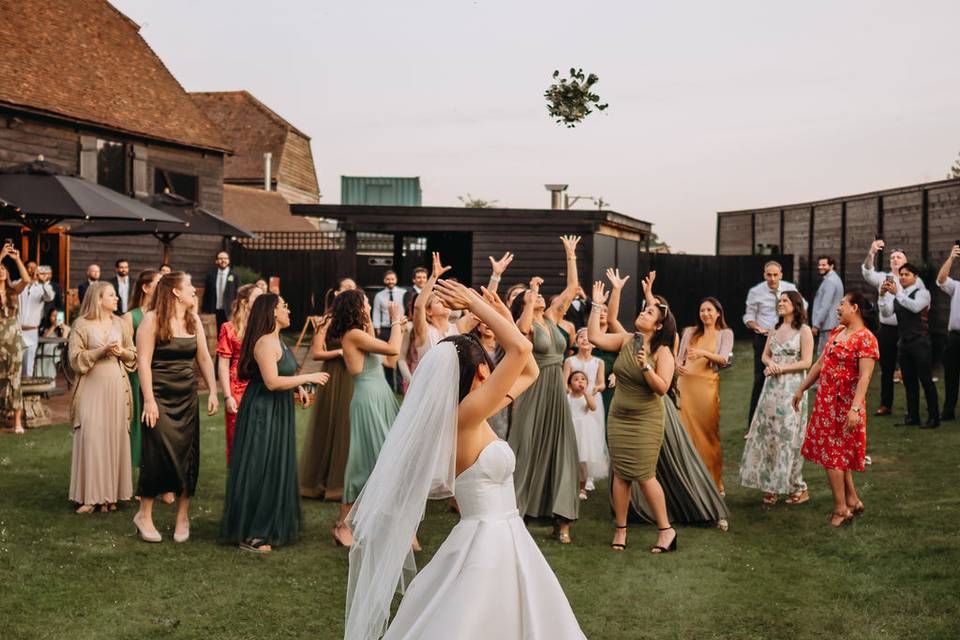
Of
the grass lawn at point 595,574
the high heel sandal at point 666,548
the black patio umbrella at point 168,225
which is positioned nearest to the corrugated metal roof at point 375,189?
the black patio umbrella at point 168,225

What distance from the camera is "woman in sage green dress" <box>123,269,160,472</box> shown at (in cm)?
814

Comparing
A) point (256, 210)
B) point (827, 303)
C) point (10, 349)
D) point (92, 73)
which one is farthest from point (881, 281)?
point (256, 210)

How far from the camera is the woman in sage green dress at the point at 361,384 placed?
272 inches

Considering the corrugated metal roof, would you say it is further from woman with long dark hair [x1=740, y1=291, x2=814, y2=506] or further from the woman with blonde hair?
woman with long dark hair [x1=740, y1=291, x2=814, y2=506]

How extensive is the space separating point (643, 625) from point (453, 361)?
250 cm

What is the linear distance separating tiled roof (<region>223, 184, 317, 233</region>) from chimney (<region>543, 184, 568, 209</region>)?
804 inches

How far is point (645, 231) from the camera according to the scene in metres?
25.6

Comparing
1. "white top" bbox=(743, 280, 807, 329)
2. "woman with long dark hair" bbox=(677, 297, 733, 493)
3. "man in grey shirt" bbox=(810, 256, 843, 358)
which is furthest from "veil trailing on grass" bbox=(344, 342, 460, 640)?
"man in grey shirt" bbox=(810, 256, 843, 358)

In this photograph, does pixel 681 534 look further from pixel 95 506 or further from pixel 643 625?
pixel 95 506

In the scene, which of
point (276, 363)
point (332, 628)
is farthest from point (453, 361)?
point (276, 363)

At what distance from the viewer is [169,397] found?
6984 mm

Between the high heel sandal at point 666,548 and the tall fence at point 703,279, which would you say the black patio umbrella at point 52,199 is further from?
the tall fence at point 703,279

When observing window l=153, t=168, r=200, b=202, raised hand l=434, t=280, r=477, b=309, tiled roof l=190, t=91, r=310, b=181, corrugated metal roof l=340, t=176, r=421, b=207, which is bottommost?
raised hand l=434, t=280, r=477, b=309

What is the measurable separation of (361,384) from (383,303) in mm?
7835
